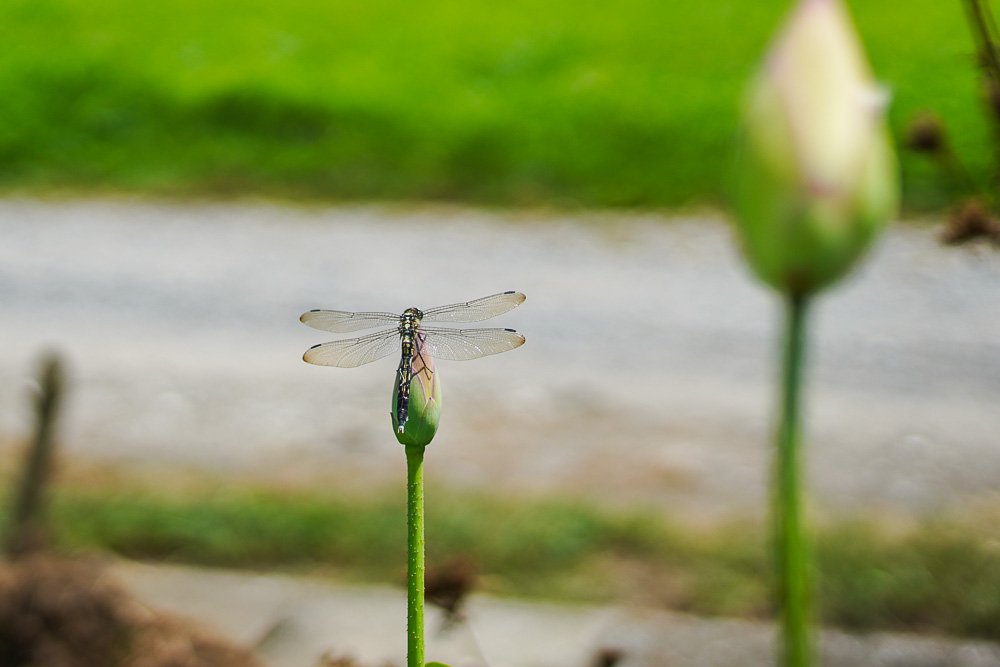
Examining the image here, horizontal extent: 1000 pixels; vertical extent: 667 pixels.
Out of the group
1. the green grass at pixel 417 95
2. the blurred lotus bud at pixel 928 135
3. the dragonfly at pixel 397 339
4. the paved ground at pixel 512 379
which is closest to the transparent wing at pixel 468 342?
the dragonfly at pixel 397 339

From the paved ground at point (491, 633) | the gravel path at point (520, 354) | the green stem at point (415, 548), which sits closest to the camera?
the green stem at point (415, 548)

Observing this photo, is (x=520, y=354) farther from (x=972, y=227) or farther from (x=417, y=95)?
(x=417, y=95)

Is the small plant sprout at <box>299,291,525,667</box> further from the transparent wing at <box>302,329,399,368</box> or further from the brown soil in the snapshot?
the brown soil

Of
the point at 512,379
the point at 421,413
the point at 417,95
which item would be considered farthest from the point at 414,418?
the point at 417,95

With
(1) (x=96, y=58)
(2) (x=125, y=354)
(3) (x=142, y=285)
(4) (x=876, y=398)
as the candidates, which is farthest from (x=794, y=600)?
(1) (x=96, y=58)

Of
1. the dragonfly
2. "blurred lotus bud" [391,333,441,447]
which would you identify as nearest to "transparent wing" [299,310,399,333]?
the dragonfly

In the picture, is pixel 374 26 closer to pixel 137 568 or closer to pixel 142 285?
pixel 142 285

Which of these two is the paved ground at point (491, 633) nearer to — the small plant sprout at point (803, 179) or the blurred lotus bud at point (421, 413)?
the blurred lotus bud at point (421, 413)

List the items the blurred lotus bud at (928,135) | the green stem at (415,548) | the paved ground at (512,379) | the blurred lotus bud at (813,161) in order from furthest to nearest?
the paved ground at (512,379) < the blurred lotus bud at (928,135) < the green stem at (415,548) < the blurred lotus bud at (813,161)
